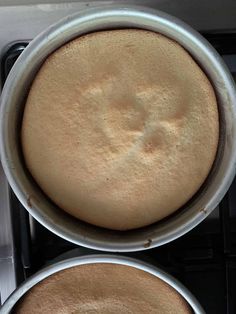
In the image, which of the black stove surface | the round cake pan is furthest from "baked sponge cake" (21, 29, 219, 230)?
the black stove surface

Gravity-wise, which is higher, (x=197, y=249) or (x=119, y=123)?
(x=119, y=123)

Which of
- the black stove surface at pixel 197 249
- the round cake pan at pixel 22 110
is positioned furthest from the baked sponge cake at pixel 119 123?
the black stove surface at pixel 197 249

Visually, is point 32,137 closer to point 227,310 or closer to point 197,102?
point 197,102

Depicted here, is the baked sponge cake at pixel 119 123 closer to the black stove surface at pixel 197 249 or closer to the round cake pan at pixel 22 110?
the round cake pan at pixel 22 110

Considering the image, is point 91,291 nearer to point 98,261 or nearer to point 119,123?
point 98,261

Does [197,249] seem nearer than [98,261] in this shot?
No

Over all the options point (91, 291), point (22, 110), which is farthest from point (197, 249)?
point (22, 110)

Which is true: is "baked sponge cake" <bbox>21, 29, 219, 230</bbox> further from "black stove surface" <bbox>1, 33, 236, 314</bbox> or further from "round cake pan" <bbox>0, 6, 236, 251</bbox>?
"black stove surface" <bbox>1, 33, 236, 314</bbox>
